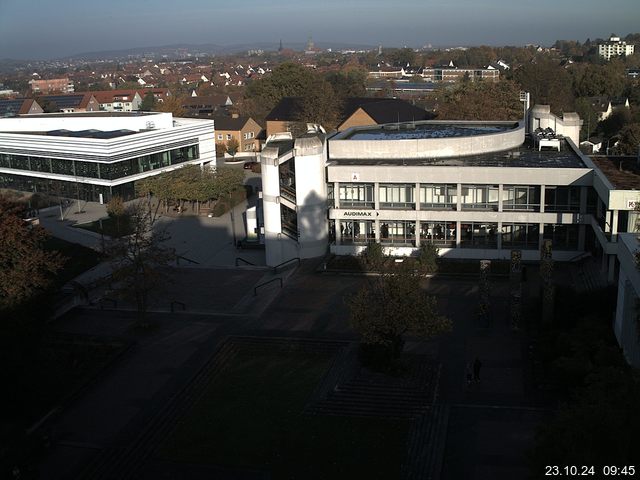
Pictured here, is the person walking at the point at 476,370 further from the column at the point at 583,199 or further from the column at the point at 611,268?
the column at the point at 583,199

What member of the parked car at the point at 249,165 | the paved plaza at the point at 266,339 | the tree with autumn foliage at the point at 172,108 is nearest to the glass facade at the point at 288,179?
the paved plaza at the point at 266,339

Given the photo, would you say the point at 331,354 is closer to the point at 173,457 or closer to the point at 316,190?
the point at 173,457

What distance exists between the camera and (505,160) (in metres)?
35.5

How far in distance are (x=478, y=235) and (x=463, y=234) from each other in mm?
711

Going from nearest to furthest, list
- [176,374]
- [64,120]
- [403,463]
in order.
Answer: [403,463] < [176,374] < [64,120]

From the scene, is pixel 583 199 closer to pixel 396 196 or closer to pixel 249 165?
pixel 396 196

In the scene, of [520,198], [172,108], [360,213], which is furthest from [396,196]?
[172,108]

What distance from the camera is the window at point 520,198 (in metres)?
33.0

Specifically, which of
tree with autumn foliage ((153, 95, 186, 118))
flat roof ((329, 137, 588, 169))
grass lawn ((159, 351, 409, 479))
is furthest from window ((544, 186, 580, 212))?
tree with autumn foliage ((153, 95, 186, 118))

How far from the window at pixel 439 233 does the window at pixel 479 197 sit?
1243mm

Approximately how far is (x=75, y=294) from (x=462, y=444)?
730 inches

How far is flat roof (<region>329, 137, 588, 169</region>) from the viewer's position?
34219mm

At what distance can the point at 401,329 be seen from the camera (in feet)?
72.0

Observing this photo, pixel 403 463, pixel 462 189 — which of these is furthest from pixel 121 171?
pixel 403 463
